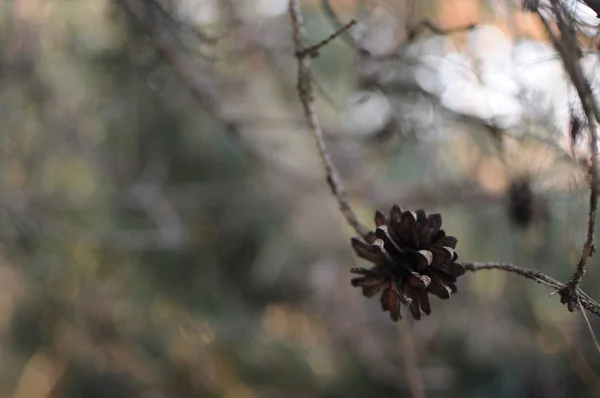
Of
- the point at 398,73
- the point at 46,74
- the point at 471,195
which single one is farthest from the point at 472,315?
the point at 46,74

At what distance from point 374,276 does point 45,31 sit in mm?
584

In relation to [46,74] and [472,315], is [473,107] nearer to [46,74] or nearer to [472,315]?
[472,315]

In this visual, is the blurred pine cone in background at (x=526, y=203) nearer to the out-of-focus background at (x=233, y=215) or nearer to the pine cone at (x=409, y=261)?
the out-of-focus background at (x=233, y=215)

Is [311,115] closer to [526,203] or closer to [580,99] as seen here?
[580,99]

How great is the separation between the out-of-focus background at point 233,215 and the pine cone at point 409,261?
26cm

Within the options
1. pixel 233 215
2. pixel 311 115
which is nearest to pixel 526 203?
pixel 311 115

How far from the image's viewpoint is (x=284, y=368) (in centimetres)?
Result: 69

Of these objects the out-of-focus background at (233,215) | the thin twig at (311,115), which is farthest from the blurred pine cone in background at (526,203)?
the thin twig at (311,115)

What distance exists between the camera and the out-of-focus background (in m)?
0.53

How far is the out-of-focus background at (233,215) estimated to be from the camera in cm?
53

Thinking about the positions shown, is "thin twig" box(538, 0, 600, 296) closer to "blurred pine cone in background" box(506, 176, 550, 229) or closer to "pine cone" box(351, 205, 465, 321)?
"pine cone" box(351, 205, 465, 321)

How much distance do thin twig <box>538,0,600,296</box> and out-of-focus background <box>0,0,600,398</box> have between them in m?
0.27

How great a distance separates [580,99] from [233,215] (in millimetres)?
639

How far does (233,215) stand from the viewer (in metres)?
0.79
